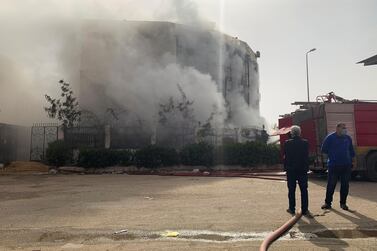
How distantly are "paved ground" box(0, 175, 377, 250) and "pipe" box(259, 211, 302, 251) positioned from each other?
114 mm

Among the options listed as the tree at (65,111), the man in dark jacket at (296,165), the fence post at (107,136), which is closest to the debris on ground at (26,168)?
the tree at (65,111)

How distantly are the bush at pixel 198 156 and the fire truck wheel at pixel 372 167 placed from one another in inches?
349

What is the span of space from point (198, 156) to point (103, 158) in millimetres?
4406

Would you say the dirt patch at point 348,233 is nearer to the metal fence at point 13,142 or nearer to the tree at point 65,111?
the tree at point 65,111

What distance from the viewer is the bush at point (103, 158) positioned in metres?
20.7

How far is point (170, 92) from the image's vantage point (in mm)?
26438

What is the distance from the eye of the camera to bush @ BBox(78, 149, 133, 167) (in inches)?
816

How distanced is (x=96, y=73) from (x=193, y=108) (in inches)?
247

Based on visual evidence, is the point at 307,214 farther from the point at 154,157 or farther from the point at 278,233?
the point at 154,157

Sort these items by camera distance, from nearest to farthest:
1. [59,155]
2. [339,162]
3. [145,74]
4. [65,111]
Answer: [339,162] → [59,155] → [65,111] → [145,74]

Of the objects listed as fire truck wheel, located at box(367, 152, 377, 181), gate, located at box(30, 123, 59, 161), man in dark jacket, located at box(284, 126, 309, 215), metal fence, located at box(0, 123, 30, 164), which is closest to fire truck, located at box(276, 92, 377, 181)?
fire truck wheel, located at box(367, 152, 377, 181)

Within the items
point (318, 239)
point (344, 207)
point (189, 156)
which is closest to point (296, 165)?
point (344, 207)

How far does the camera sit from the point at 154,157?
20.8m

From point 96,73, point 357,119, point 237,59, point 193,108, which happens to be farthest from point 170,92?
point 357,119
